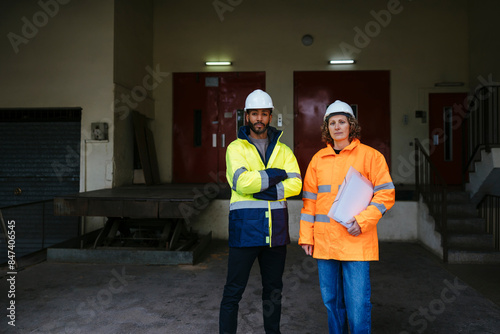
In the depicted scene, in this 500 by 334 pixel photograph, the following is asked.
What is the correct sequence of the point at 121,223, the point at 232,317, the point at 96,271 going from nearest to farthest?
the point at 232,317 → the point at 96,271 → the point at 121,223

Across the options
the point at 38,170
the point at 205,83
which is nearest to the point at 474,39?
the point at 205,83

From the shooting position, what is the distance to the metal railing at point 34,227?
6.18 meters

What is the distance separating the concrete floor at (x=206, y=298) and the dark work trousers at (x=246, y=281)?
0.61m

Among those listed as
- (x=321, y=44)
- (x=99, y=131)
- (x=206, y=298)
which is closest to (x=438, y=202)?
(x=206, y=298)

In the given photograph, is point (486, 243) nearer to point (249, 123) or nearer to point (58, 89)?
point (249, 123)

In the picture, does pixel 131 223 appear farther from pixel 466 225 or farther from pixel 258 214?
pixel 466 225

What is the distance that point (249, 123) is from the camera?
253cm

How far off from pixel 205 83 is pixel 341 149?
629 cm

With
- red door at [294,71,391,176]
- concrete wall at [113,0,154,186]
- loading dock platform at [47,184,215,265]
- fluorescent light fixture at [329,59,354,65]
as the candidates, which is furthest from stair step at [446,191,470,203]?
concrete wall at [113,0,154,186]

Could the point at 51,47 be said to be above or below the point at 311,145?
above

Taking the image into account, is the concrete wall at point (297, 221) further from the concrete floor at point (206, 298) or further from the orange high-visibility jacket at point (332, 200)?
the orange high-visibility jacket at point (332, 200)

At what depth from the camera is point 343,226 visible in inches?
85.4

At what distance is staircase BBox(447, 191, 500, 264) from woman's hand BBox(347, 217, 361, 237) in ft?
12.2

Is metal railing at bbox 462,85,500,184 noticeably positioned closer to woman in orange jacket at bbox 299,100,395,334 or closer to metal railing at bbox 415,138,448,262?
metal railing at bbox 415,138,448,262
